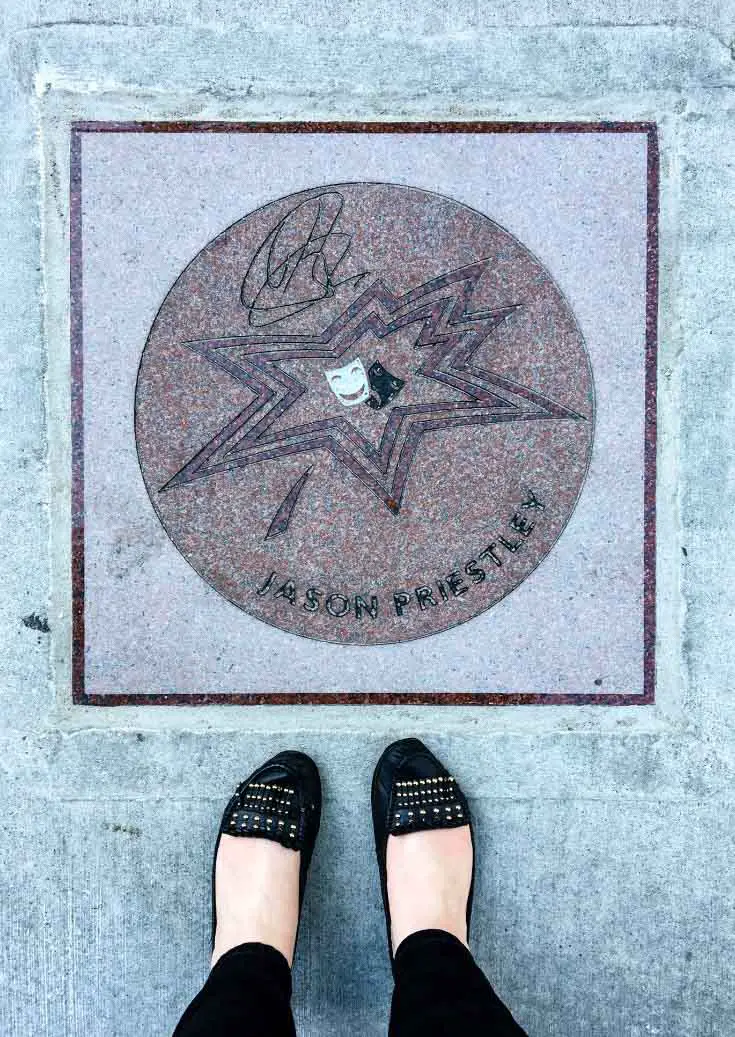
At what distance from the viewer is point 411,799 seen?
141cm

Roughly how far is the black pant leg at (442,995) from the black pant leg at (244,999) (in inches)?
8.5

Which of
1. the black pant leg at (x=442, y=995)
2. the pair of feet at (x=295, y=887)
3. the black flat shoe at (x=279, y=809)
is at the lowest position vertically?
the black pant leg at (x=442, y=995)

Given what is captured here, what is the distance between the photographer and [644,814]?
1.45m

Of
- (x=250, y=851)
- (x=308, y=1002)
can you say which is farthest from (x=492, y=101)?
(x=308, y=1002)

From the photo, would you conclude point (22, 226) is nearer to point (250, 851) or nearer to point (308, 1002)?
point (250, 851)

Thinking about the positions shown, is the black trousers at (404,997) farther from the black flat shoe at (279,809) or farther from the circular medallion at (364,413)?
the circular medallion at (364,413)

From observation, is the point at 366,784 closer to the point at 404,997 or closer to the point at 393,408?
the point at 404,997

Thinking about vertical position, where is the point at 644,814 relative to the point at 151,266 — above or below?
below

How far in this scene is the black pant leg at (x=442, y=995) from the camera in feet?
3.67

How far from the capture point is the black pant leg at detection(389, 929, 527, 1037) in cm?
112

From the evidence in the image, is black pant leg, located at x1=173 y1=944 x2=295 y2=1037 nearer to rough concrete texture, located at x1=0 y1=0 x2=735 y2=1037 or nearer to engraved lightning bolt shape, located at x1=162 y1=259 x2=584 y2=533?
rough concrete texture, located at x1=0 y1=0 x2=735 y2=1037

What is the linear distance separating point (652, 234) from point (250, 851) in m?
1.63
